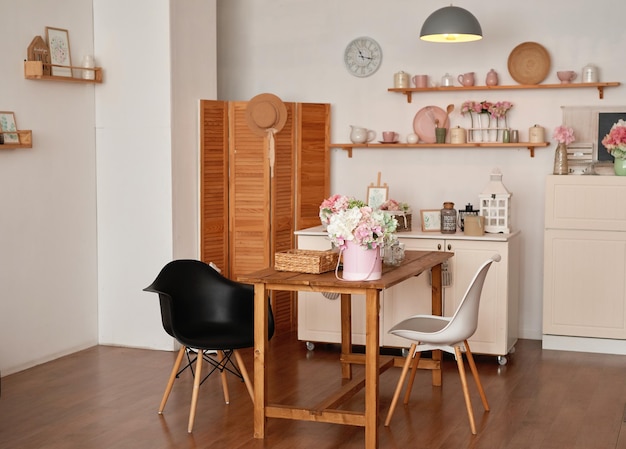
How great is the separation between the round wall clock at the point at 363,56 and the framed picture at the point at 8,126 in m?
2.67

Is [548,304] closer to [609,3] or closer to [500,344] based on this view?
[500,344]

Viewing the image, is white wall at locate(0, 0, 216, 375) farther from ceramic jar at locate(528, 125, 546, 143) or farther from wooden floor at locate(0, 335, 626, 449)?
ceramic jar at locate(528, 125, 546, 143)

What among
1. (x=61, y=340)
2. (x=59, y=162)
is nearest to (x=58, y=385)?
(x=61, y=340)

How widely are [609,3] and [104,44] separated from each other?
3614 mm

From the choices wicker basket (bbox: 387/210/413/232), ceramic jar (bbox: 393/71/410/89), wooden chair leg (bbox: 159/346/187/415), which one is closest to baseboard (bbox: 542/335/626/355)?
wicker basket (bbox: 387/210/413/232)

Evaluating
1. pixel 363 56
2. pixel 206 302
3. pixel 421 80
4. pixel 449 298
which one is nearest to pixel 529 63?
pixel 421 80

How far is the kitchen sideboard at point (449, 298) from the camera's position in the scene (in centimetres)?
568

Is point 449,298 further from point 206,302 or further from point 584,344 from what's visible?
point 206,302

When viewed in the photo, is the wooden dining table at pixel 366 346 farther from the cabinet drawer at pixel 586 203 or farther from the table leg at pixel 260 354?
the cabinet drawer at pixel 586 203

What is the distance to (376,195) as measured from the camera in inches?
255

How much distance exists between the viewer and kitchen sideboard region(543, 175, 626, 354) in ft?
19.2

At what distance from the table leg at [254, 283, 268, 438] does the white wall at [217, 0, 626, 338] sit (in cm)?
282

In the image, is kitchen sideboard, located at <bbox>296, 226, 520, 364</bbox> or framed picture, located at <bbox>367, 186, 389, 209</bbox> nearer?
kitchen sideboard, located at <bbox>296, 226, 520, 364</bbox>

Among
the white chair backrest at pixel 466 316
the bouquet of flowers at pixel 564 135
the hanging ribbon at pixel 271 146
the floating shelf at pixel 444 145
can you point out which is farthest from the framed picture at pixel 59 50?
the bouquet of flowers at pixel 564 135
